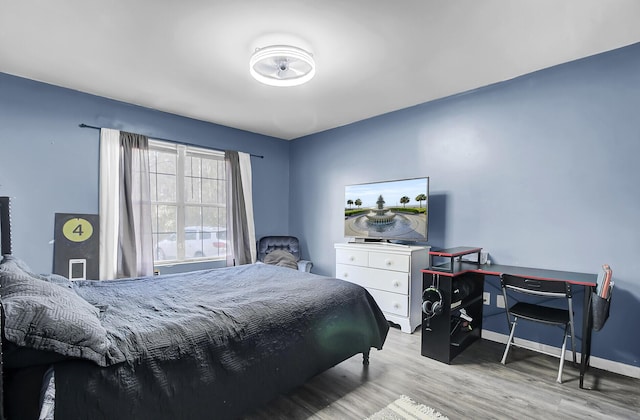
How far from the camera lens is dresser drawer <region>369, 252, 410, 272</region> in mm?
3305

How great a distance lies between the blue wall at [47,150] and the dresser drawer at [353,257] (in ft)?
9.30

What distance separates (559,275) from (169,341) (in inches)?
115

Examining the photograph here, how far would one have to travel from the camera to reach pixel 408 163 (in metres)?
3.82

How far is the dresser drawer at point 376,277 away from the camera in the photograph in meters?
3.33

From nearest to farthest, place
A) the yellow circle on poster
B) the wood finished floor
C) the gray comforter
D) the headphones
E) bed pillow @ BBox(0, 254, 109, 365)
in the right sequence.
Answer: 1. bed pillow @ BBox(0, 254, 109, 365)
2. the gray comforter
3. the wood finished floor
4. the headphones
5. the yellow circle on poster

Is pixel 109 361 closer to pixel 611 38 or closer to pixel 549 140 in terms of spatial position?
pixel 549 140

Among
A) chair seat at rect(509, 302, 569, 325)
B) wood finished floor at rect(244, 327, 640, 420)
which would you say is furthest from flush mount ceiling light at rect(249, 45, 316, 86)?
chair seat at rect(509, 302, 569, 325)

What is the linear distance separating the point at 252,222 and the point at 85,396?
353cm

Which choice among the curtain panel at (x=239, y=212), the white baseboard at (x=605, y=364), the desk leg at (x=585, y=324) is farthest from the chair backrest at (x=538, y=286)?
the curtain panel at (x=239, y=212)

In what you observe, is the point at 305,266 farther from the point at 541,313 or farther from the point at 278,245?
the point at 541,313

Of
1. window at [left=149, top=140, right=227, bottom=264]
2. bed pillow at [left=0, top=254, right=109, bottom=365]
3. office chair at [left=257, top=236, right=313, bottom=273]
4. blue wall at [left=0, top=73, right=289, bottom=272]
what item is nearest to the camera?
bed pillow at [left=0, top=254, right=109, bottom=365]

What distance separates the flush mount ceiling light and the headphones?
216 centimetres

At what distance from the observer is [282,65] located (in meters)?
2.56

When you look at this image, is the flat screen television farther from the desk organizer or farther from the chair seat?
the desk organizer
